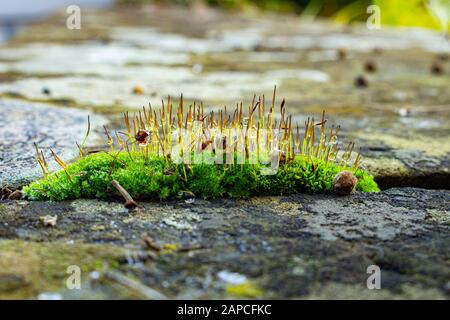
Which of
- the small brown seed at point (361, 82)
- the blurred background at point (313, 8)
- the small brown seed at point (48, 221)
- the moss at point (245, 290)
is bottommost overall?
the moss at point (245, 290)

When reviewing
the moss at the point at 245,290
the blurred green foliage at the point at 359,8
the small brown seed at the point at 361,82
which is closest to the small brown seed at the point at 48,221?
the moss at the point at 245,290

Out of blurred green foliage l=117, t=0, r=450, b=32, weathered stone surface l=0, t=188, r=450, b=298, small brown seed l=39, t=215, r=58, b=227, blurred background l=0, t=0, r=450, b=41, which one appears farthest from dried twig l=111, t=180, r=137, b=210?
blurred green foliage l=117, t=0, r=450, b=32

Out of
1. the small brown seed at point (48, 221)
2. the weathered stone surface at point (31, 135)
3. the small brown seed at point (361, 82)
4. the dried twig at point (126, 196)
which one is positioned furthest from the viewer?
the small brown seed at point (361, 82)

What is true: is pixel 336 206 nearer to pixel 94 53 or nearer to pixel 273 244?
pixel 273 244

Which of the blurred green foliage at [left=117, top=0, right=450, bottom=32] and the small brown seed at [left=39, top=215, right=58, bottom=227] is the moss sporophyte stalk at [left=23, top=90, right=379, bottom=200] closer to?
the small brown seed at [left=39, top=215, right=58, bottom=227]

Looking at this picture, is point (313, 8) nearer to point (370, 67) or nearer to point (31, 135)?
point (370, 67)

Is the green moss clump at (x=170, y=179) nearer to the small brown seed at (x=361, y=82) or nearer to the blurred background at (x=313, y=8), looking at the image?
the small brown seed at (x=361, y=82)
